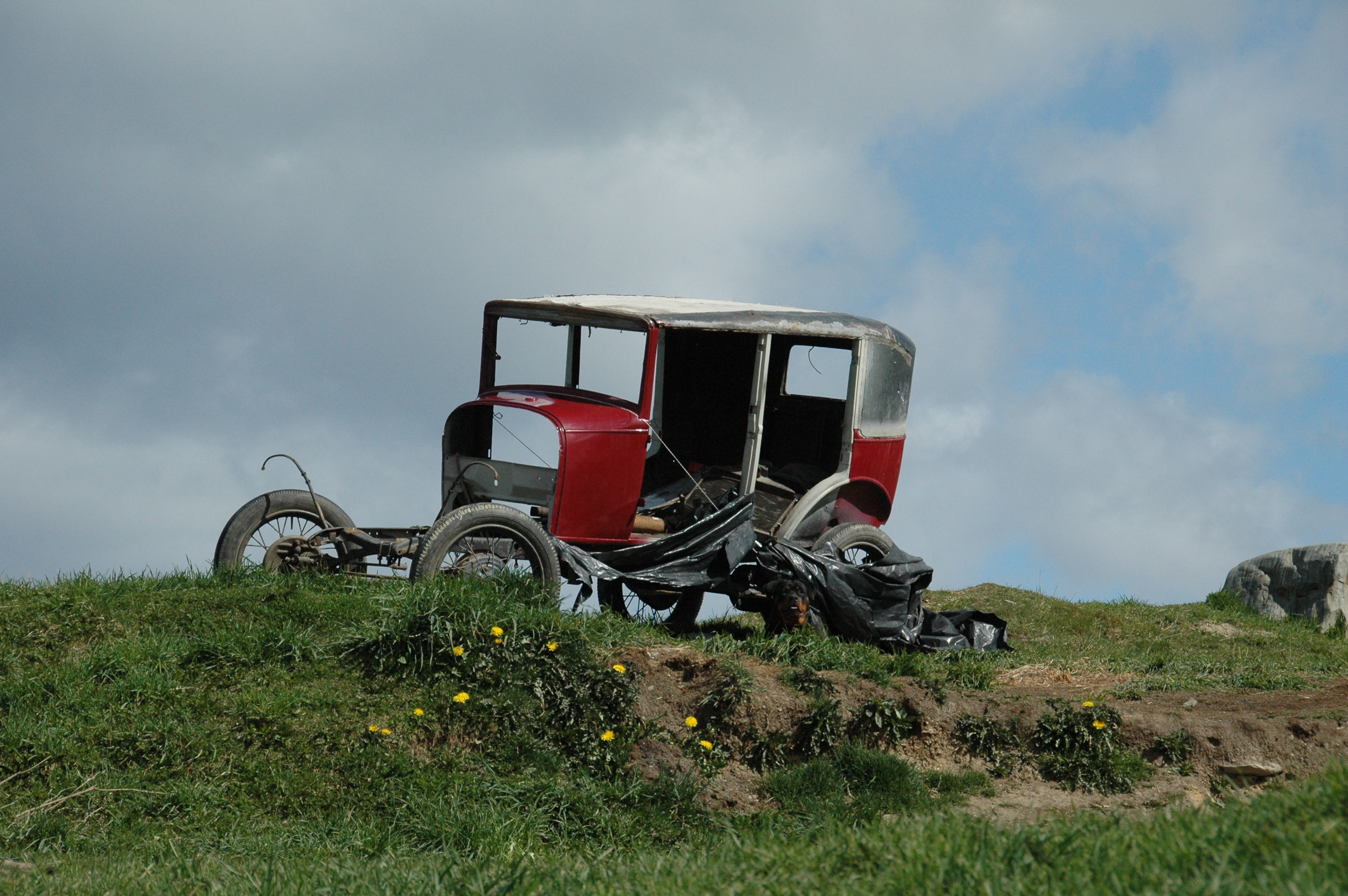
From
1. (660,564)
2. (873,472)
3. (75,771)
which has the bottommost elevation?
(75,771)

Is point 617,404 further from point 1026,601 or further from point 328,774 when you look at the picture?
point 1026,601

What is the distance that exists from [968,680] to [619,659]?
2.50 meters

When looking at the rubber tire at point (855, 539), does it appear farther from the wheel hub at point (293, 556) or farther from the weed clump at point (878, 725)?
the wheel hub at point (293, 556)

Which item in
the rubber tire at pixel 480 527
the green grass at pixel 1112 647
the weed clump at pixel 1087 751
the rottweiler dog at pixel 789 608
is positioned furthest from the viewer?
the rottweiler dog at pixel 789 608

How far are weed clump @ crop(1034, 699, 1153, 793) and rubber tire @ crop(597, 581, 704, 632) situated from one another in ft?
12.2

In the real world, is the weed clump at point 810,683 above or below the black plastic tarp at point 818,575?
below

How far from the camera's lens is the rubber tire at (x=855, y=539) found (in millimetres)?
10203

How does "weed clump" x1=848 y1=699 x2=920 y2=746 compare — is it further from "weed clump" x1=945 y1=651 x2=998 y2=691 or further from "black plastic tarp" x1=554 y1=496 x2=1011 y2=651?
"black plastic tarp" x1=554 y1=496 x2=1011 y2=651

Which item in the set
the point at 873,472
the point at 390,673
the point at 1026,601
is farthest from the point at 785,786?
the point at 1026,601

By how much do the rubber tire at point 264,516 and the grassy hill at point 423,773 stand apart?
1.64 feet

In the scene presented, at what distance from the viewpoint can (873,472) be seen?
10.8m

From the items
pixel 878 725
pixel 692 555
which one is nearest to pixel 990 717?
pixel 878 725

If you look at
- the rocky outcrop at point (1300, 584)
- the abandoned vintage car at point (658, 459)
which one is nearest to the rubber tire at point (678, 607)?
the abandoned vintage car at point (658, 459)

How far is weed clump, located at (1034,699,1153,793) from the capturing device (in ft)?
22.1
